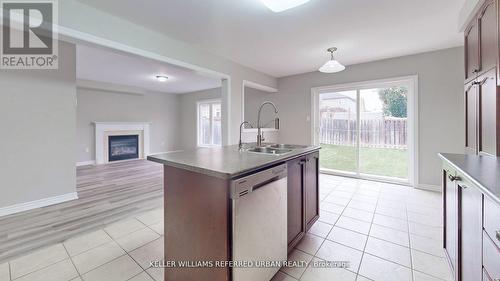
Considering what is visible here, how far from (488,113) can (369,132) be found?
258 centimetres

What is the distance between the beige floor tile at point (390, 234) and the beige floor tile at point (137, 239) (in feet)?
7.55

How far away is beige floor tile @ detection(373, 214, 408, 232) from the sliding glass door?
181 centimetres

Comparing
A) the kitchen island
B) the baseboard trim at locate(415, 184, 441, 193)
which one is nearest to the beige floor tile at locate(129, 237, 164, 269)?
the kitchen island

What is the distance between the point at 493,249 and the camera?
83 cm

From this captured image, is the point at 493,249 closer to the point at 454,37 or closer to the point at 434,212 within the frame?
the point at 434,212

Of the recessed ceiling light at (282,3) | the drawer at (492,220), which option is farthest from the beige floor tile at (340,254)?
the recessed ceiling light at (282,3)

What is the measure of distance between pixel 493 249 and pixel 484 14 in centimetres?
202

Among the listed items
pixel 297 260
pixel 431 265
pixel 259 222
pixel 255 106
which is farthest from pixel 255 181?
pixel 255 106

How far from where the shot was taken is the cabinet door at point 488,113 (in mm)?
1548

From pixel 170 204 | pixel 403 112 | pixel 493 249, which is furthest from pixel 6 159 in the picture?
pixel 403 112

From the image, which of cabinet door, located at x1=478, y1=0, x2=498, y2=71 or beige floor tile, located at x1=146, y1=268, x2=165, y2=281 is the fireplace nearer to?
beige floor tile, located at x1=146, y1=268, x2=165, y2=281

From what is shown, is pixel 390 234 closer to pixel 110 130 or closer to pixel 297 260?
pixel 297 260

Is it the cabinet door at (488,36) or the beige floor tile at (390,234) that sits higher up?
the cabinet door at (488,36)

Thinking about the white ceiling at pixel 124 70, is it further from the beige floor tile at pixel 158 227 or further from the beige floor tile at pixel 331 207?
the beige floor tile at pixel 331 207
